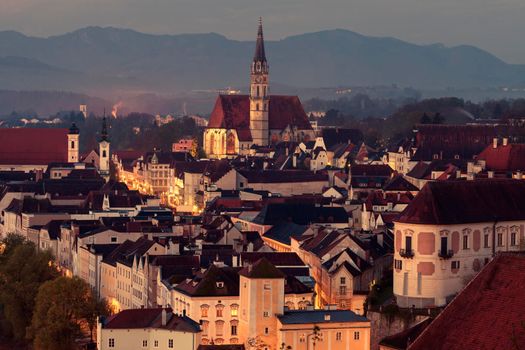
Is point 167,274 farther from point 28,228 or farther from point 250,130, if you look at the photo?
point 250,130

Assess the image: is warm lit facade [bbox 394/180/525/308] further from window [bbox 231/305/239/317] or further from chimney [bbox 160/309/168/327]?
chimney [bbox 160/309/168/327]

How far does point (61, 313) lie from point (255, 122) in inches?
4401

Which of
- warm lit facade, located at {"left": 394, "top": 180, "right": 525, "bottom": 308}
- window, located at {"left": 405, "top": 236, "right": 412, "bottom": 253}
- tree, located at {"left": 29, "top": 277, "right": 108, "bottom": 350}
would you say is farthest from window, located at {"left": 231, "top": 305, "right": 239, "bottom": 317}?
tree, located at {"left": 29, "top": 277, "right": 108, "bottom": 350}

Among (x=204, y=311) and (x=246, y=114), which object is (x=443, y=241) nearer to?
(x=204, y=311)

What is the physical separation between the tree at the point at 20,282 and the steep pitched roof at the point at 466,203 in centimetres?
2420

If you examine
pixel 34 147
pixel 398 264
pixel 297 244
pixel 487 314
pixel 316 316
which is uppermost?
pixel 487 314

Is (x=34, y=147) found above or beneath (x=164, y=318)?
beneath

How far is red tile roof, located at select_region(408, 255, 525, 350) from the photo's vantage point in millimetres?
41594

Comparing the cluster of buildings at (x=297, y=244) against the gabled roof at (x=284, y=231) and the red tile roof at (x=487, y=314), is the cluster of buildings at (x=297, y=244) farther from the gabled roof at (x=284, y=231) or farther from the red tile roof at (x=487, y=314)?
the gabled roof at (x=284, y=231)

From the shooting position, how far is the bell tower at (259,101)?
185000 millimetres

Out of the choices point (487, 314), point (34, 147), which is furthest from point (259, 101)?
point (487, 314)

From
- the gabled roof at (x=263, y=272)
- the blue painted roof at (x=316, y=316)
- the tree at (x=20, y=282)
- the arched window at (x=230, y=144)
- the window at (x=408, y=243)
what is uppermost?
the window at (x=408, y=243)

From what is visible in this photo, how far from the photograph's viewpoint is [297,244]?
8312 centimetres

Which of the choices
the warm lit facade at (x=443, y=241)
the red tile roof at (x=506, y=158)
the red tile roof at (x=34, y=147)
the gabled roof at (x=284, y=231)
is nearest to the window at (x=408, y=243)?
the warm lit facade at (x=443, y=241)
